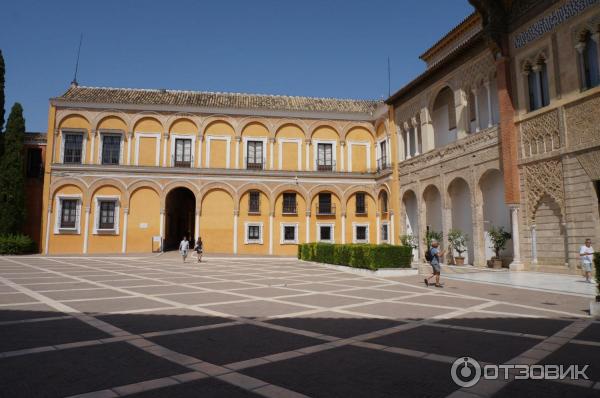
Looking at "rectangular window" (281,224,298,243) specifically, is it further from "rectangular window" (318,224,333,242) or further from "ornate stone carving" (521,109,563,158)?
"ornate stone carving" (521,109,563,158)

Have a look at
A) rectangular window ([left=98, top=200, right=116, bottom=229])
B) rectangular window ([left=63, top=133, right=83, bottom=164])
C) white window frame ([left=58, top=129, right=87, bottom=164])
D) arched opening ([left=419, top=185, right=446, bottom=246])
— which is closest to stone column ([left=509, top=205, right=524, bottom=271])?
arched opening ([left=419, top=185, right=446, bottom=246])

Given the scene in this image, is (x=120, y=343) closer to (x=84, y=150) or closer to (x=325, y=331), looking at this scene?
(x=325, y=331)

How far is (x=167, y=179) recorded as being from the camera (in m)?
29.4

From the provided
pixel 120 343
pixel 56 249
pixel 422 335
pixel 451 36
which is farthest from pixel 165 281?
pixel 451 36

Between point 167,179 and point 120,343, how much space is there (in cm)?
2525

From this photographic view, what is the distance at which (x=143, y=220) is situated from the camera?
95.0ft

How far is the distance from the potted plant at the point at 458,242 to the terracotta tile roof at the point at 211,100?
14.3 metres

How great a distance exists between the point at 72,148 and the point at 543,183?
29106mm

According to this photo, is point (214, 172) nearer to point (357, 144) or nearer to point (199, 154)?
point (199, 154)

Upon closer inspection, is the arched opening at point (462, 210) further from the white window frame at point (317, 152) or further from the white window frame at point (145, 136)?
the white window frame at point (145, 136)

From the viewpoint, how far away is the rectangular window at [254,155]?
3094cm

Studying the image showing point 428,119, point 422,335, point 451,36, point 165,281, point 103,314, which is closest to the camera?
point 422,335

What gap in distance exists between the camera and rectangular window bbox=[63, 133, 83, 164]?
2895 cm

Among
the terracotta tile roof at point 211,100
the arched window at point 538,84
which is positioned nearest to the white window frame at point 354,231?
the terracotta tile roof at point 211,100
